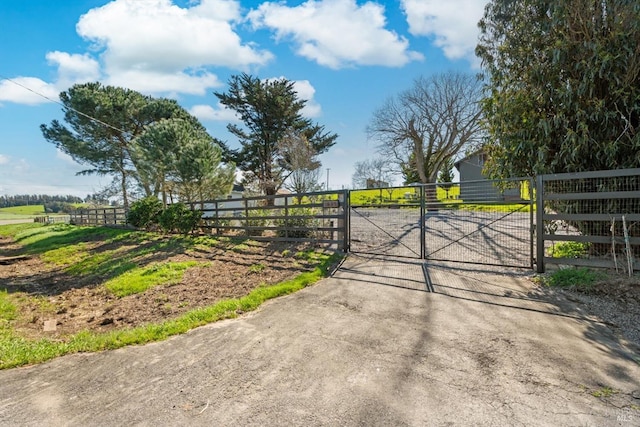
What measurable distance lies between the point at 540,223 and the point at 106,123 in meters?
27.0

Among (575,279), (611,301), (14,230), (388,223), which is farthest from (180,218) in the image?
(14,230)

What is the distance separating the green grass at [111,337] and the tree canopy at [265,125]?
1811 cm

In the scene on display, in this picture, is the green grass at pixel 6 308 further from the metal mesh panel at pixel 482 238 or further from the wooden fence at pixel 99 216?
the wooden fence at pixel 99 216

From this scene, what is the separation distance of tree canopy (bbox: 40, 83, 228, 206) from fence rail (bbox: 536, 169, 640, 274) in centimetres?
2196

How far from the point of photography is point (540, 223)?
5113 millimetres

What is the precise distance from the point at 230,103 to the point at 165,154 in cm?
1152

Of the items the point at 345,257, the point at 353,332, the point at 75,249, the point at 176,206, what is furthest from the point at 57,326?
the point at 75,249

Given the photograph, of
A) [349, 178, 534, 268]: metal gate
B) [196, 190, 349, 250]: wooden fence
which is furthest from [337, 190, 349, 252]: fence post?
[349, 178, 534, 268]: metal gate

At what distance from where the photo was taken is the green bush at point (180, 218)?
11219mm

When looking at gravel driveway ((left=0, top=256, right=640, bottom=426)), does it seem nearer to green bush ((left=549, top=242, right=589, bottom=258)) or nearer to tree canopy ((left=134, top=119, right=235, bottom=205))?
green bush ((left=549, top=242, right=589, bottom=258))

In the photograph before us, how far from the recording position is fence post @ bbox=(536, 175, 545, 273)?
5094 mm

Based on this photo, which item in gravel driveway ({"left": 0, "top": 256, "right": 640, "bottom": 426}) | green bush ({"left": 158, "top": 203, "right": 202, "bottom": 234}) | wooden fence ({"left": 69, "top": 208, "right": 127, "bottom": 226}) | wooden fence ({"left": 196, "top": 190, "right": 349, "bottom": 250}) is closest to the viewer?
gravel driveway ({"left": 0, "top": 256, "right": 640, "bottom": 426})

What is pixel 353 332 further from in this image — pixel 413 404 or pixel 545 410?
pixel 545 410

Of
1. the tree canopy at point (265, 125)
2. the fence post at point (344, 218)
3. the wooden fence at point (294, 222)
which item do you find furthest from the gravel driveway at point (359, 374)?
the tree canopy at point (265, 125)
